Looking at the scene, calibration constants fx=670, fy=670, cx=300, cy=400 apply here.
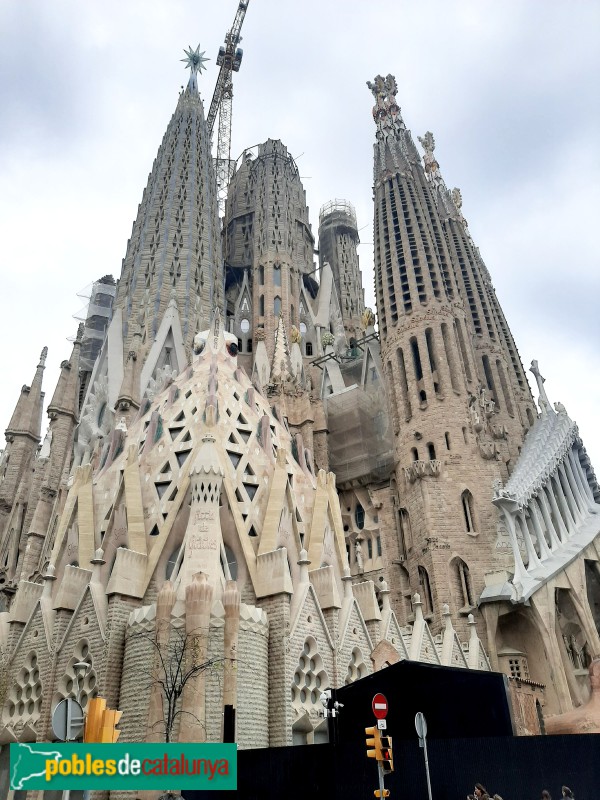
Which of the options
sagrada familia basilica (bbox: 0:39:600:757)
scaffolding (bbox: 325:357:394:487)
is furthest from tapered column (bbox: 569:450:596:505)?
scaffolding (bbox: 325:357:394:487)

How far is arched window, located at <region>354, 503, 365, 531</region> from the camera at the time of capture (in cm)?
3569

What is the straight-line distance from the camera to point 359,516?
36156 mm

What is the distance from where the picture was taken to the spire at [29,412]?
4094cm

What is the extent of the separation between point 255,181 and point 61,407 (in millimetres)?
28015

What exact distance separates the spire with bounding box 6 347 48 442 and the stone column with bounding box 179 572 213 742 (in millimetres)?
27405

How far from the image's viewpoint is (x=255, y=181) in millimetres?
56125

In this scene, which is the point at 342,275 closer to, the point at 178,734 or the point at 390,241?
the point at 390,241

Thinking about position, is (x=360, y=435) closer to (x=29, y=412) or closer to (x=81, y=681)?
(x=29, y=412)

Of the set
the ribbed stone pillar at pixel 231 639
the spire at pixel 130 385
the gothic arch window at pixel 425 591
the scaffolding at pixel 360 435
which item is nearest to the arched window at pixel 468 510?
the gothic arch window at pixel 425 591

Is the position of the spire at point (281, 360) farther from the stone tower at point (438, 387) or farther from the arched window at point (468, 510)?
the arched window at point (468, 510)

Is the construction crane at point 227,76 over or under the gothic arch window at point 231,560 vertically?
over

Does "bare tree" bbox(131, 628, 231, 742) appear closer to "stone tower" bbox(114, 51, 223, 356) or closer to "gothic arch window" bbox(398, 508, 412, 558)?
"gothic arch window" bbox(398, 508, 412, 558)

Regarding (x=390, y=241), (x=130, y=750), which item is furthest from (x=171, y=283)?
(x=130, y=750)

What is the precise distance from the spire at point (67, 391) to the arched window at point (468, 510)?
2185cm
